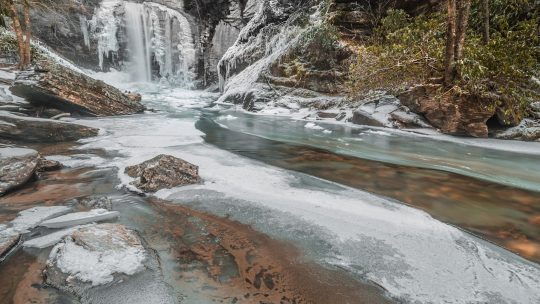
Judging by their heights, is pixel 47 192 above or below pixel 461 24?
below

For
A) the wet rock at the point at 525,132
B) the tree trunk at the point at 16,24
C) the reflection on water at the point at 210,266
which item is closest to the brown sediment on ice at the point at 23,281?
the reflection on water at the point at 210,266

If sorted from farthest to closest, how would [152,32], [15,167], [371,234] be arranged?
[152,32], [15,167], [371,234]

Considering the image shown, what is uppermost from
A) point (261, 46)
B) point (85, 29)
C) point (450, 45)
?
point (85, 29)

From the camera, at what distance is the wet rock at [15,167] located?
10.4ft

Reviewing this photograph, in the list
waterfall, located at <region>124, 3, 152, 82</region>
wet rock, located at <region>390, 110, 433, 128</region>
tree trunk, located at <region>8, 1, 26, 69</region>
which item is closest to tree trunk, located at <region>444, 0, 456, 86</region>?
wet rock, located at <region>390, 110, 433, 128</region>

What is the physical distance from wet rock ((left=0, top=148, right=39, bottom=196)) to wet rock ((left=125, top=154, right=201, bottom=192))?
1.04 metres

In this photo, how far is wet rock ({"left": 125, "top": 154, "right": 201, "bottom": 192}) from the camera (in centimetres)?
336

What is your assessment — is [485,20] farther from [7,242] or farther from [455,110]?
[7,242]

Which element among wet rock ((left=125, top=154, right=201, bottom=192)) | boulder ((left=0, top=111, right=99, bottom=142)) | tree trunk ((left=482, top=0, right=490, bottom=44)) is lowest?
wet rock ((left=125, top=154, right=201, bottom=192))

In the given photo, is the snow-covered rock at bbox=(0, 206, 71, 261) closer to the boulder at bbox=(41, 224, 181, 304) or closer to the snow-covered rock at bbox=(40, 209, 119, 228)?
the snow-covered rock at bbox=(40, 209, 119, 228)

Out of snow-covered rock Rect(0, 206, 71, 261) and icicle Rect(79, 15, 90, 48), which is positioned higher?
icicle Rect(79, 15, 90, 48)

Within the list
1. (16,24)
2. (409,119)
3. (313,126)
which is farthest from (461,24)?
(16,24)

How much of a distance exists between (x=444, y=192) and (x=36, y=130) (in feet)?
22.1

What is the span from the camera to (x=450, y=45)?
22.3 feet
